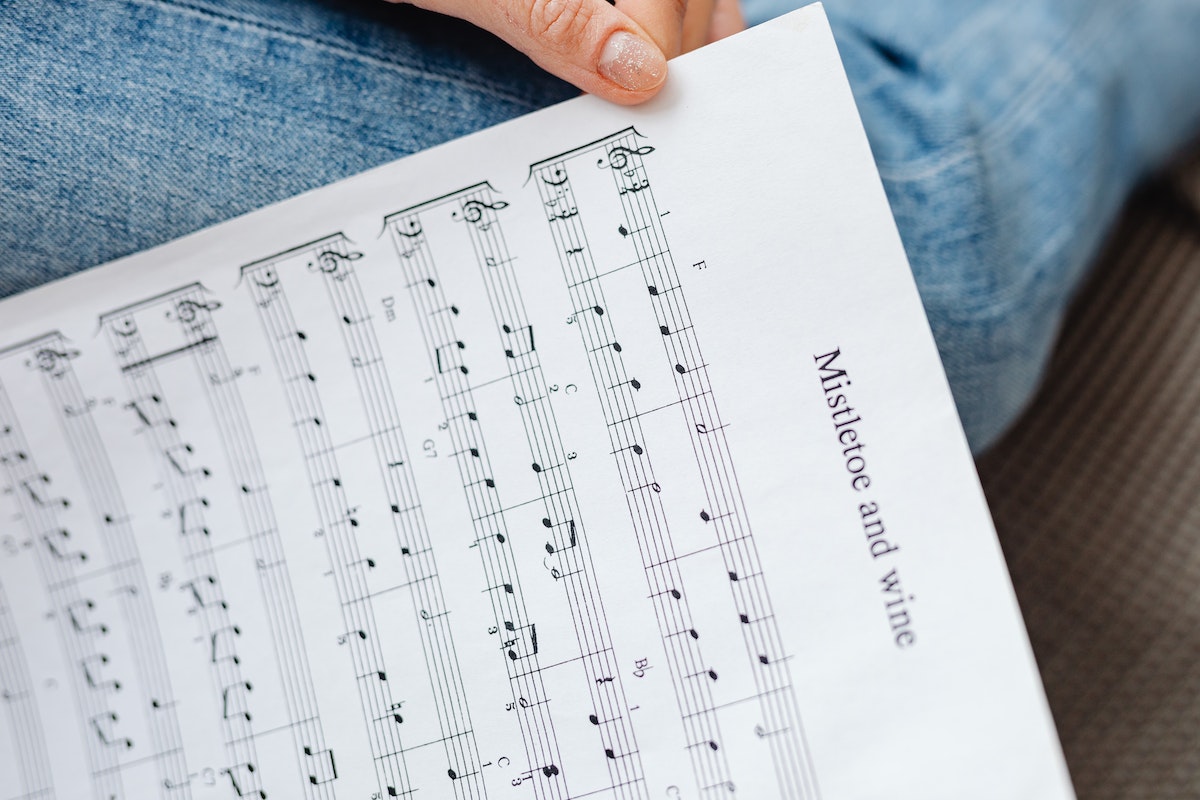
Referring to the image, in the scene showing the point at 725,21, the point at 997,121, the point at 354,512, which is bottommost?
the point at 354,512

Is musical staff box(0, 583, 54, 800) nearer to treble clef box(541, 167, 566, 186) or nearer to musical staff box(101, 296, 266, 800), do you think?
musical staff box(101, 296, 266, 800)

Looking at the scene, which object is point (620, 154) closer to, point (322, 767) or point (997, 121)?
point (997, 121)

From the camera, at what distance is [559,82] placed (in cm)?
44

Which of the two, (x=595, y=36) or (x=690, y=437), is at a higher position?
(x=595, y=36)

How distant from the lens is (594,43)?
37 centimetres

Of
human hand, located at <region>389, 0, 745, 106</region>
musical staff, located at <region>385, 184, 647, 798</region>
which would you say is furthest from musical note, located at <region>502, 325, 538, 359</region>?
human hand, located at <region>389, 0, 745, 106</region>

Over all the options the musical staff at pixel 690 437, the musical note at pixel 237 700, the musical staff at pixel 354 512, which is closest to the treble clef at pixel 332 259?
the musical staff at pixel 354 512

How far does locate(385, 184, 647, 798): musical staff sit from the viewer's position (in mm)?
374

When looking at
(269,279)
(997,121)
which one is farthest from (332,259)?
(997,121)

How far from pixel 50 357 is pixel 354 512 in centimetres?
18

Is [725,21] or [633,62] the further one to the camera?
[725,21]

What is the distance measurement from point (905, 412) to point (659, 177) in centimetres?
15

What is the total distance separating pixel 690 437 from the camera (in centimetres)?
37

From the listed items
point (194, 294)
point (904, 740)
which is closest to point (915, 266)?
point (904, 740)
